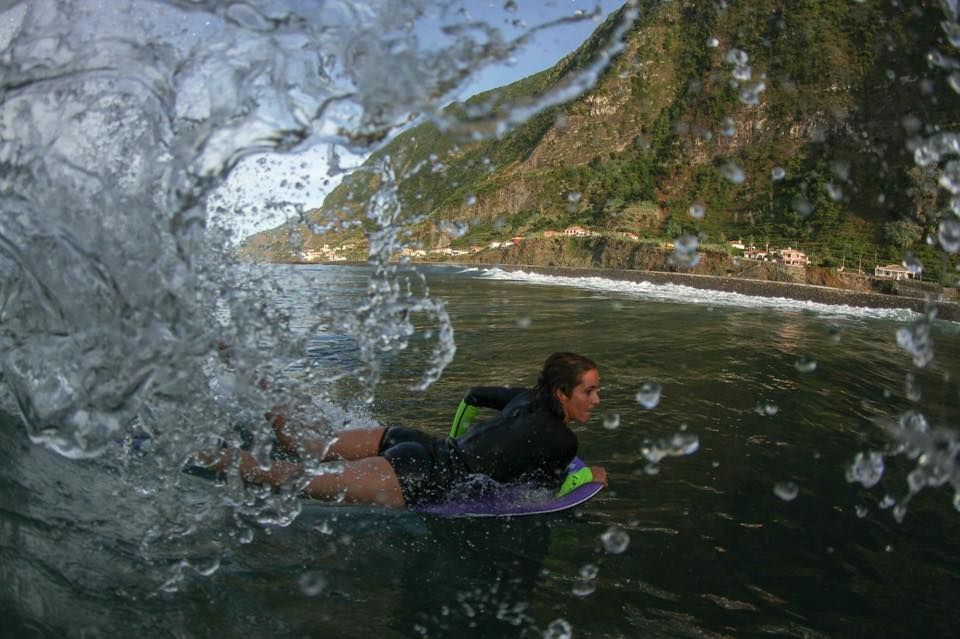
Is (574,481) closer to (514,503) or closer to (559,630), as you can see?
(514,503)

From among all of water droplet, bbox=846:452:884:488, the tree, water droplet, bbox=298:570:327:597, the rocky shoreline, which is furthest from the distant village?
the tree

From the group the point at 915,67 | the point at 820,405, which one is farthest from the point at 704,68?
the point at 820,405

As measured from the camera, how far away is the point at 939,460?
305 inches

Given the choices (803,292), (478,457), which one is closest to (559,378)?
(478,457)

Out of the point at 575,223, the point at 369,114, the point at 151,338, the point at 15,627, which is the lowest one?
the point at 575,223

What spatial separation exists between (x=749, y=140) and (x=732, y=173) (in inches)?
584

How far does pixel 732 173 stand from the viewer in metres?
116

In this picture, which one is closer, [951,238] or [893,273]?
[951,238]

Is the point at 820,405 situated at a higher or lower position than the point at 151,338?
lower

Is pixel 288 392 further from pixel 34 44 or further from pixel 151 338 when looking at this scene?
pixel 34 44

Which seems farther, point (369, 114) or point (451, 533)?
point (369, 114)

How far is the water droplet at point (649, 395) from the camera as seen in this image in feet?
29.5

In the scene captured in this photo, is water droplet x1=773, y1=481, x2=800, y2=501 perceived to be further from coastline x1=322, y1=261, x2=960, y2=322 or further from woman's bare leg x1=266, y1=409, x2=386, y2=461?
coastline x1=322, y1=261, x2=960, y2=322

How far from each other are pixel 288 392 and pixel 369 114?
2.65 m
